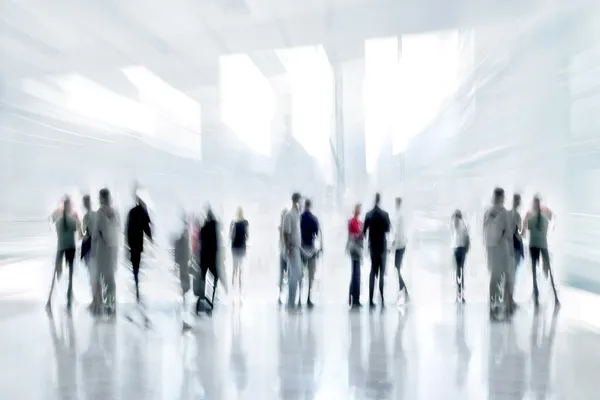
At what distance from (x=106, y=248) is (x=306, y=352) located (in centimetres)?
281

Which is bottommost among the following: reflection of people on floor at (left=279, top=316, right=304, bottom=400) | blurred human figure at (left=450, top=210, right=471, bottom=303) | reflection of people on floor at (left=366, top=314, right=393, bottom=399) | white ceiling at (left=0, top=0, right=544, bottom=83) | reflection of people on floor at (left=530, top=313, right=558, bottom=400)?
reflection of people on floor at (left=530, top=313, right=558, bottom=400)

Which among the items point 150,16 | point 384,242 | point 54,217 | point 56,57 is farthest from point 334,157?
point 56,57

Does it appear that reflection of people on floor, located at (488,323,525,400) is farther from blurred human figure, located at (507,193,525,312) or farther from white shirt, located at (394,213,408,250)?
white shirt, located at (394,213,408,250)

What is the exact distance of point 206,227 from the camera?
6.00 metres

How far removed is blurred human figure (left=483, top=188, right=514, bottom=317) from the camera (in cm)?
555

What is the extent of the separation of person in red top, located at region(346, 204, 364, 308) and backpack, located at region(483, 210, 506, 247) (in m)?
1.31

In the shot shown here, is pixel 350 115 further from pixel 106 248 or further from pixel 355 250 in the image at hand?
pixel 106 248

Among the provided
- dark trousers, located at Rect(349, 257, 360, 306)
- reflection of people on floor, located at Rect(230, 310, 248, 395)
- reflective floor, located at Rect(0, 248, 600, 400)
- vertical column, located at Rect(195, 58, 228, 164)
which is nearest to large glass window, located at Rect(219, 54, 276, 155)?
vertical column, located at Rect(195, 58, 228, 164)

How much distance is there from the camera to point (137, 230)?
19.4 feet

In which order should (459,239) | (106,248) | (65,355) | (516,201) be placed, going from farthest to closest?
(459,239)
(106,248)
(516,201)
(65,355)

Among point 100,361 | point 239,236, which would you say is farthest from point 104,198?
point 100,361

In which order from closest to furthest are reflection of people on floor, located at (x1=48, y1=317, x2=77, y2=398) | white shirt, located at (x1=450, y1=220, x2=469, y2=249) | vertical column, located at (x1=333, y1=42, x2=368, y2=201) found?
reflection of people on floor, located at (x1=48, y1=317, x2=77, y2=398) → white shirt, located at (x1=450, y1=220, x2=469, y2=249) → vertical column, located at (x1=333, y1=42, x2=368, y2=201)

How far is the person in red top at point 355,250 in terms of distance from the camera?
241 inches

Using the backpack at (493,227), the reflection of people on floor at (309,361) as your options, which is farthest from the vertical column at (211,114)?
the backpack at (493,227)
